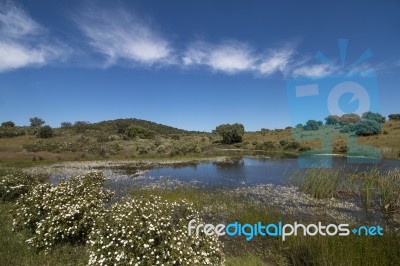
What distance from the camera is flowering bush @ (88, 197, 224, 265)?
6.81 m

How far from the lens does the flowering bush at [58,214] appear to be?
29.2ft

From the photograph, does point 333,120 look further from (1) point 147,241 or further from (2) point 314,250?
(1) point 147,241

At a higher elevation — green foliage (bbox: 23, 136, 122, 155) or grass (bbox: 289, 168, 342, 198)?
green foliage (bbox: 23, 136, 122, 155)

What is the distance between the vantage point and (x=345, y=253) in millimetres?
8164

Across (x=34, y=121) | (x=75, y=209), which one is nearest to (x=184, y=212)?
(x=75, y=209)

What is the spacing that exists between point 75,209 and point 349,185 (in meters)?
17.2

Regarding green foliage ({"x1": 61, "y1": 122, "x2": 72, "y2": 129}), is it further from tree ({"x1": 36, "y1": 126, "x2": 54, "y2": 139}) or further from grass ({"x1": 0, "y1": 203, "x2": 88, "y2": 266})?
grass ({"x1": 0, "y1": 203, "x2": 88, "y2": 266})

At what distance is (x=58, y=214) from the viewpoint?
941 cm

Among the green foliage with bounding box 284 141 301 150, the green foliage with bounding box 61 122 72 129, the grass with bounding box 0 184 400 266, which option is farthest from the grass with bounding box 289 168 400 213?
the green foliage with bounding box 61 122 72 129

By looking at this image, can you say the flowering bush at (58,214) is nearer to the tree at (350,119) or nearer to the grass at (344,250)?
the grass at (344,250)

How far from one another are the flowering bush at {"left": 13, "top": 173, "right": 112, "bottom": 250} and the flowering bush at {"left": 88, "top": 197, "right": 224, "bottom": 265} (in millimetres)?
1612

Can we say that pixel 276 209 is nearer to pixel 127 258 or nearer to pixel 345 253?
pixel 345 253

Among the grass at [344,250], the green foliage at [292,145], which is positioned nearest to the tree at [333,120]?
the green foliage at [292,145]

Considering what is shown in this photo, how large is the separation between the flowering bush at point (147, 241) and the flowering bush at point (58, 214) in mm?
1612
